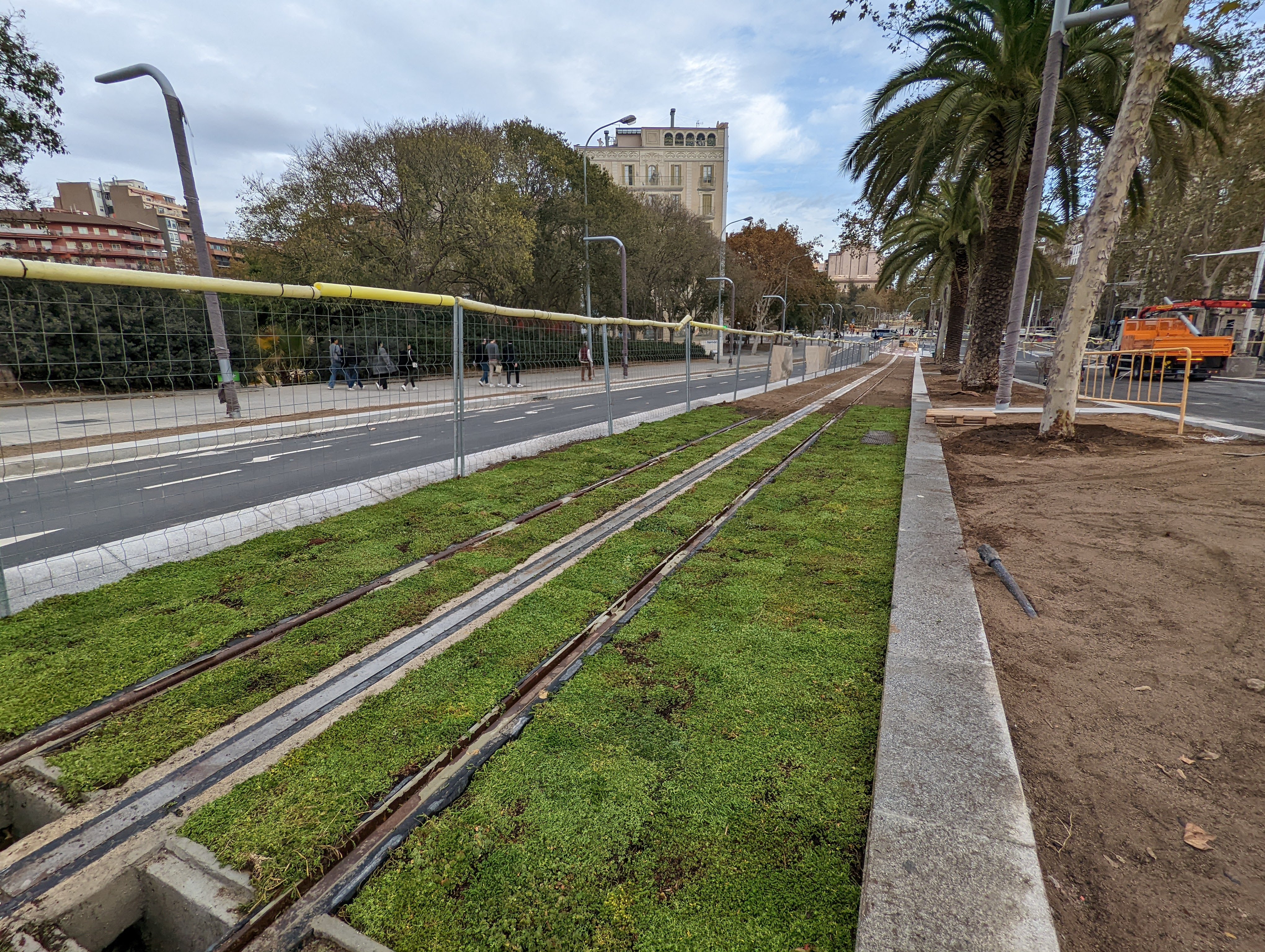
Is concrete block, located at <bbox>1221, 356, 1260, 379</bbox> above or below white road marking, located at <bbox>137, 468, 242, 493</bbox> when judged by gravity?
above

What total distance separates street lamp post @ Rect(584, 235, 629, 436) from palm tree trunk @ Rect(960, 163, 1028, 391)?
9434 millimetres

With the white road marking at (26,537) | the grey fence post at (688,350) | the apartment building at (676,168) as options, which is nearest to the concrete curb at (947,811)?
the white road marking at (26,537)

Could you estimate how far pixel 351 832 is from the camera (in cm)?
192

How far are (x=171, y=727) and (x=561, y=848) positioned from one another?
71.5 inches

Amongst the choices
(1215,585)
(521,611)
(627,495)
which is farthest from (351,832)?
(1215,585)

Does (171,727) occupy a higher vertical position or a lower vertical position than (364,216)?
lower

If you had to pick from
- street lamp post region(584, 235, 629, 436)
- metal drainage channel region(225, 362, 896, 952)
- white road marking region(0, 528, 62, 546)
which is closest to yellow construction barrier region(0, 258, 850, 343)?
white road marking region(0, 528, 62, 546)

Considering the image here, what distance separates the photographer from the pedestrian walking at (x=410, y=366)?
28.2 feet

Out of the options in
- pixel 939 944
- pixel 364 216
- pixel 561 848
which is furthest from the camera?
pixel 364 216

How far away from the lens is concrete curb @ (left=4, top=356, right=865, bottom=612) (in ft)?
11.8

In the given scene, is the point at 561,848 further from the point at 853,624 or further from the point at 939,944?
the point at 853,624

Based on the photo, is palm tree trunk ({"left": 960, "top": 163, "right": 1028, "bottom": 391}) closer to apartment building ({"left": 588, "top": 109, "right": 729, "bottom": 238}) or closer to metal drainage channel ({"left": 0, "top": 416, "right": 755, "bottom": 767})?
metal drainage channel ({"left": 0, "top": 416, "right": 755, "bottom": 767})

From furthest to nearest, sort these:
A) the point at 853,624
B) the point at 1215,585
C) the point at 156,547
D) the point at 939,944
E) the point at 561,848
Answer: the point at 156,547 → the point at 1215,585 → the point at 853,624 → the point at 561,848 → the point at 939,944

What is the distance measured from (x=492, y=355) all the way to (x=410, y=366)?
9.05 feet
